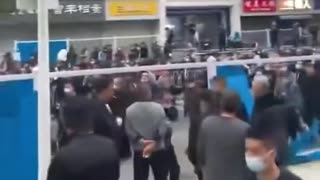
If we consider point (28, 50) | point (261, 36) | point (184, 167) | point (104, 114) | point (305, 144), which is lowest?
point (184, 167)

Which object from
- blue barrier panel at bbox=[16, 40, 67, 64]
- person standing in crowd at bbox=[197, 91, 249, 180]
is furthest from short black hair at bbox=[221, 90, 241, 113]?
blue barrier panel at bbox=[16, 40, 67, 64]

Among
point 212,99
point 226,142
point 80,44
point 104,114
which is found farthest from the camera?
point 80,44

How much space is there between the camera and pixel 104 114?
610cm

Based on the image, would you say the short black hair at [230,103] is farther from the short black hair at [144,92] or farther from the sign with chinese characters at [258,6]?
the sign with chinese characters at [258,6]

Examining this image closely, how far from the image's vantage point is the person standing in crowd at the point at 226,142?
5281mm

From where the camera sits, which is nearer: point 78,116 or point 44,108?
point 78,116

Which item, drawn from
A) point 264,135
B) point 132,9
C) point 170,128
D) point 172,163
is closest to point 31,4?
point 170,128

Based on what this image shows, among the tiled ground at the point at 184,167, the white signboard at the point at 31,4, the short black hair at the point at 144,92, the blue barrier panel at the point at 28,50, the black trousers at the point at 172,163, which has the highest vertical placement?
the white signboard at the point at 31,4

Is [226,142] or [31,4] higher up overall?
[31,4]

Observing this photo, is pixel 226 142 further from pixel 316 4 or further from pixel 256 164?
pixel 316 4

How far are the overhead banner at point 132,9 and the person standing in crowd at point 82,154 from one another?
20.6 m

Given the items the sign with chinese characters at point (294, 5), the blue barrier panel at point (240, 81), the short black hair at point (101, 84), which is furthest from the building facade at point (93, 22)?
the short black hair at point (101, 84)

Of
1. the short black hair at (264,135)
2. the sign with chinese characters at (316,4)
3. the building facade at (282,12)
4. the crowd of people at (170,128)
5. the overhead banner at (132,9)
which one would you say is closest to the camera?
the short black hair at (264,135)

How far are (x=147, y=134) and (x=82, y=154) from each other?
8.83 ft
